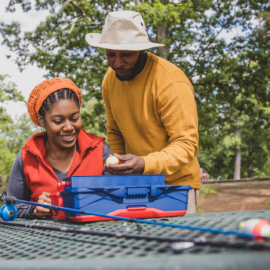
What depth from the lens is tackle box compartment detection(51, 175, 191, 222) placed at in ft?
5.51

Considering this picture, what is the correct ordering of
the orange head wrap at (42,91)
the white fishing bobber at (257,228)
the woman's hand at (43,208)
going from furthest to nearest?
the orange head wrap at (42,91) < the woman's hand at (43,208) < the white fishing bobber at (257,228)

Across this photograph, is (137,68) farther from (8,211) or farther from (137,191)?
(8,211)

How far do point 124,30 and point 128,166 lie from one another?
44.7 inches

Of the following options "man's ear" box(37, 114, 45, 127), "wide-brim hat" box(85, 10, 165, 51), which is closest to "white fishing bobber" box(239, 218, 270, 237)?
"wide-brim hat" box(85, 10, 165, 51)

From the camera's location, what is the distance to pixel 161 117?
7.90 ft

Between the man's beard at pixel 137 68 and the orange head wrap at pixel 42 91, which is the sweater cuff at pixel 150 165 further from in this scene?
the orange head wrap at pixel 42 91

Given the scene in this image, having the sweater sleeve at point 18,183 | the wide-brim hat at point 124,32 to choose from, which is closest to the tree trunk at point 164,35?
the wide-brim hat at point 124,32

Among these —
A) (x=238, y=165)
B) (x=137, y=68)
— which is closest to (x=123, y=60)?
(x=137, y=68)

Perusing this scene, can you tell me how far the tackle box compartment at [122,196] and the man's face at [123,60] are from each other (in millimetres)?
948

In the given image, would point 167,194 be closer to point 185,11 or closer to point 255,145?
point 185,11

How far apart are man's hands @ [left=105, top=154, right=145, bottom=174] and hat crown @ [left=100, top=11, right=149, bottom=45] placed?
0.95m

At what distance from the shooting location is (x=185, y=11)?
312 inches

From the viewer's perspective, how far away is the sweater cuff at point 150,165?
1.98 m

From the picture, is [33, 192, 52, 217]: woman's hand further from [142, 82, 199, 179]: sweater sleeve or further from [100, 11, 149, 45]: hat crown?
[100, 11, 149, 45]: hat crown
